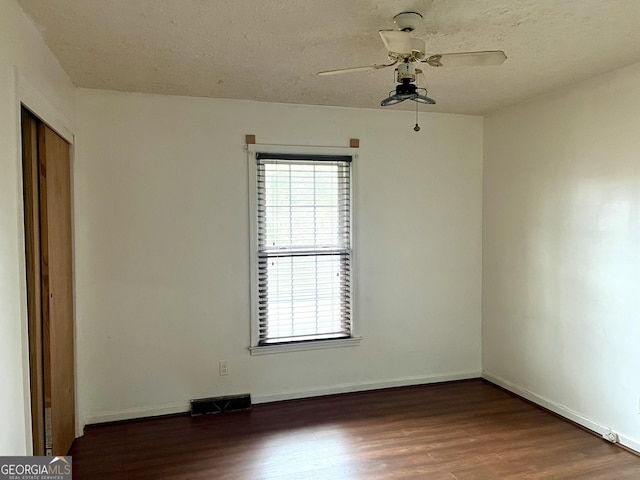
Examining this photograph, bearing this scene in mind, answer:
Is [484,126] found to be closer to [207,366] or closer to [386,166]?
[386,166]

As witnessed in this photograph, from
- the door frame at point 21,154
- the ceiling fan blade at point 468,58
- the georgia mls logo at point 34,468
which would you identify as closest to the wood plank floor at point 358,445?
the georgia mls logo at point 34,468

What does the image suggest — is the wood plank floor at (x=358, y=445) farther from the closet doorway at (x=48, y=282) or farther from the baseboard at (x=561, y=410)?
the closet doorway at (x=48, y=282)

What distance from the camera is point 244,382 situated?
12.4 ft

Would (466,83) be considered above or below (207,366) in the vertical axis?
above

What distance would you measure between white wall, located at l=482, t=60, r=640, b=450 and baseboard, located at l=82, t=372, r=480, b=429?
0.52 metres

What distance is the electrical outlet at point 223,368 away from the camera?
3720 millimetres

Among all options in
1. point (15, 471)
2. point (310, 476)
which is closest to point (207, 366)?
point (310, 476)

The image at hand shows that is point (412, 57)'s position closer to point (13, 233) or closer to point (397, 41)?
point (397, 41)

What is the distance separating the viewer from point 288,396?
3896mm

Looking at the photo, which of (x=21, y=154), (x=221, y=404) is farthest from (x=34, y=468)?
(x=221, y=404)

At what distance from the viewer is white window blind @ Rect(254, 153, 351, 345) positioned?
3811mm

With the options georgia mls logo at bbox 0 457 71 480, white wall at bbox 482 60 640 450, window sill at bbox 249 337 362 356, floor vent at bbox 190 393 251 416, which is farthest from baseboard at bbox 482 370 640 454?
georgia mls logo at bbox 0 457 71 480

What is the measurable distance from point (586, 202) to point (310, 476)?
2.64 m

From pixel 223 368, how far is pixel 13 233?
2.14m
